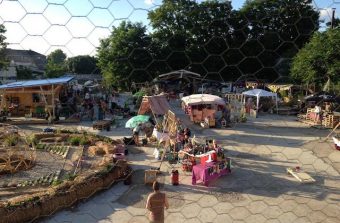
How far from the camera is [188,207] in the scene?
3.54 metres

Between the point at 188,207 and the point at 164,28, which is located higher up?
the point at 164,28

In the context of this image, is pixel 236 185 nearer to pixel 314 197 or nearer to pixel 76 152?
pixel 314 197

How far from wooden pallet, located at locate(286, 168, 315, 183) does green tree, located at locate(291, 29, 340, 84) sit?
308 cm

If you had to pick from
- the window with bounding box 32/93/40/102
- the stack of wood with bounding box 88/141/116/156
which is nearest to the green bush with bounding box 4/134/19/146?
the stack of wood with bounding box 88/141/116/156

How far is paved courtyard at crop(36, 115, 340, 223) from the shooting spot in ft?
10.9

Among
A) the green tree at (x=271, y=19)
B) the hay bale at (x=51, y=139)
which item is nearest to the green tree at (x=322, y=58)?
the green tree at (x=271, y=19)

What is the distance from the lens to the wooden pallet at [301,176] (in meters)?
4.33

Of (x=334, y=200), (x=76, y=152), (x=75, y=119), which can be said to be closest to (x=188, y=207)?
(x=334, y=200)

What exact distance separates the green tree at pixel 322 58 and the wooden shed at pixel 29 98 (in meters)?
6.02

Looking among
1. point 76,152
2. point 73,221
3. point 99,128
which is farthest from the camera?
point 99,128

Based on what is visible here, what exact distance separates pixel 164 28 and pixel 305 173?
8.24ft

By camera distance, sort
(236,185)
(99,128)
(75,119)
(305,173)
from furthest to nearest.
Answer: (75,119), (99,128), (305,173), (236,185)

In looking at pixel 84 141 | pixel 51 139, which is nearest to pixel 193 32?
pixel 84 141

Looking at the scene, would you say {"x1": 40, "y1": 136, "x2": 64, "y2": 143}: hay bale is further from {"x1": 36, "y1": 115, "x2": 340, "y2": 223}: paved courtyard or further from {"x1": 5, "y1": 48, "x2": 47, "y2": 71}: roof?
{"x1": 5, "y1": 48, "x2": 47, "y2": 71}: roof
